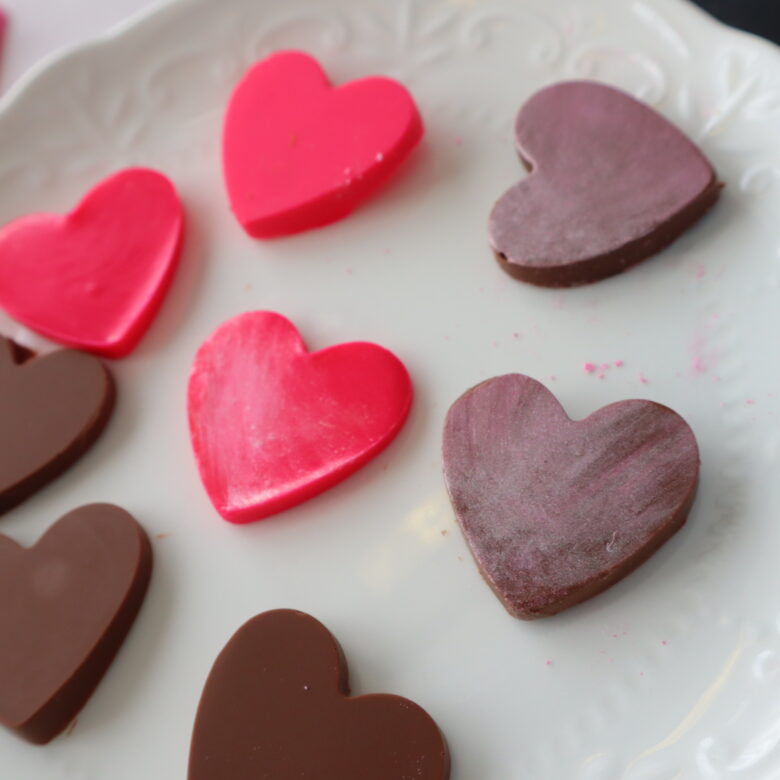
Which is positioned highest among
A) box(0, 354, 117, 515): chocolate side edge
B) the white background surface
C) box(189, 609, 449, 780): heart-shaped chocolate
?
the white background surface

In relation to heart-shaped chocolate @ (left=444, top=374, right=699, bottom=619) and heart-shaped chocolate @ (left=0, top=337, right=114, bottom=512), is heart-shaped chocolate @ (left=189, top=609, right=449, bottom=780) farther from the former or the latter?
heart-shaped chocolate @ (left=0, top=337, right=114, bottom=512)

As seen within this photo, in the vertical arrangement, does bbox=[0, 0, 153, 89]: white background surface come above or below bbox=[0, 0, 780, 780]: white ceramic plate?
above

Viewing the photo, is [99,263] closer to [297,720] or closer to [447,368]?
[447,368]

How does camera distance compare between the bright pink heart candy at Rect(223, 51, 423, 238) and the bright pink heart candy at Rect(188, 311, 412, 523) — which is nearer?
the bright pink heart candy at Rect(188, 311, 412, 523)

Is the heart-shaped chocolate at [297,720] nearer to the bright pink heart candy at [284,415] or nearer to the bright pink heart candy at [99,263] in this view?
the bright pink heart candy at [284,415]

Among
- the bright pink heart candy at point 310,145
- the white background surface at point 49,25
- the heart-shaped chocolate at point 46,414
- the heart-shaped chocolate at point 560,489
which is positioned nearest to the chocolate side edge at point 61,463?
the heart-shaped chocolate at point 46,414

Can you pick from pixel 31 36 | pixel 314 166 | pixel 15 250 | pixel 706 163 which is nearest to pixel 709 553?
pixel 706 163

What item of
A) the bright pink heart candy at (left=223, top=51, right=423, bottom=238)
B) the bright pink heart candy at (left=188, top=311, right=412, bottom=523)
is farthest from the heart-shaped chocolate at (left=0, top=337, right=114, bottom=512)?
the bright pink heart candy at (left=223, top=51, right=423, bottom=238)
